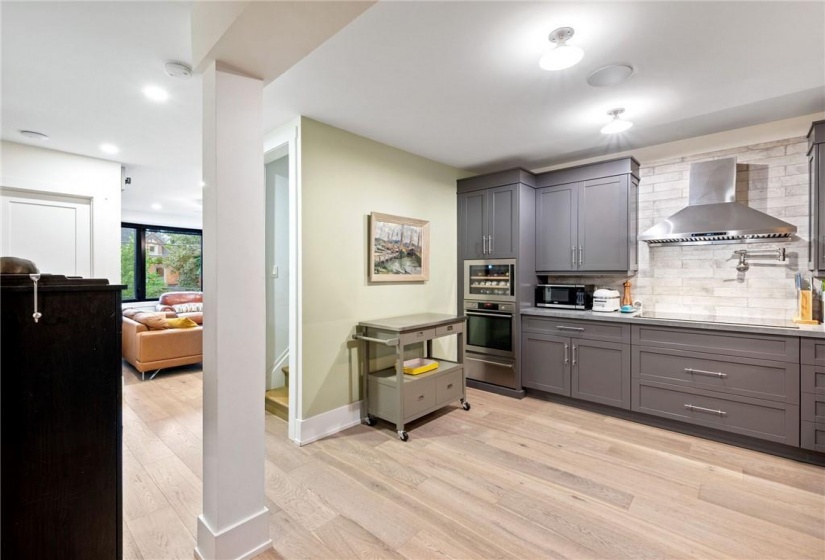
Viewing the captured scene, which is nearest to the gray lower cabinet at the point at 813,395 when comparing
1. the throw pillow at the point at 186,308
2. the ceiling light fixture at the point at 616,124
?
the ceiling light fixture at the point at 616,124

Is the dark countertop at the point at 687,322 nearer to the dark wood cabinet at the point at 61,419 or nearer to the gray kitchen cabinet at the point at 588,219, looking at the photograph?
the gray kitchen cabinet at the point at 588,219

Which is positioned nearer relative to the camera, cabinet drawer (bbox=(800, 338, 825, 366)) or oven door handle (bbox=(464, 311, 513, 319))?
cabinet drawer (bbox=(800, 338, 825, 366))

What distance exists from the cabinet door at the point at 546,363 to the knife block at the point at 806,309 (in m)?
1.70

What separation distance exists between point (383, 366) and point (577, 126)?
9.15 ft

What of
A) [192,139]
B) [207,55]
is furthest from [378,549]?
[192,139]

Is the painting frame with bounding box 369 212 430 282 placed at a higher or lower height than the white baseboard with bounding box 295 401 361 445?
higher

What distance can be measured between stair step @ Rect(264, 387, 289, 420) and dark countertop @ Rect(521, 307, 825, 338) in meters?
2.57

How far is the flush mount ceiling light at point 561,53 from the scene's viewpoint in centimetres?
185

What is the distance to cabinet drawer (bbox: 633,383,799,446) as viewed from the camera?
101 inches

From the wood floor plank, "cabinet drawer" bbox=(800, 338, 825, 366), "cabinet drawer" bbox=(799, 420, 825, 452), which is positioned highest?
"cabinet drawer" bbox=(800, 338, 825, 366)

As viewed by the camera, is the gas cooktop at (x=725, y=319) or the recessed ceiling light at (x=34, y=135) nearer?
the gas cooktop at (x=725, y=319)

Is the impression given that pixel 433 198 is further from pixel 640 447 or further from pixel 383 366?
pixel 640 447

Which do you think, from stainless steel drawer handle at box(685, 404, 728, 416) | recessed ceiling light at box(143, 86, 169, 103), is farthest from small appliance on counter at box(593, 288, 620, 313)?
recessed ceiling light at box(143, 86, 169, 103)

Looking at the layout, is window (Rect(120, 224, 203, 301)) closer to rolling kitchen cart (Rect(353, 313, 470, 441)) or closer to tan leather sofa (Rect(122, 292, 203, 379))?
tan leather sofa (Rect(122, 292, 203, 379))
